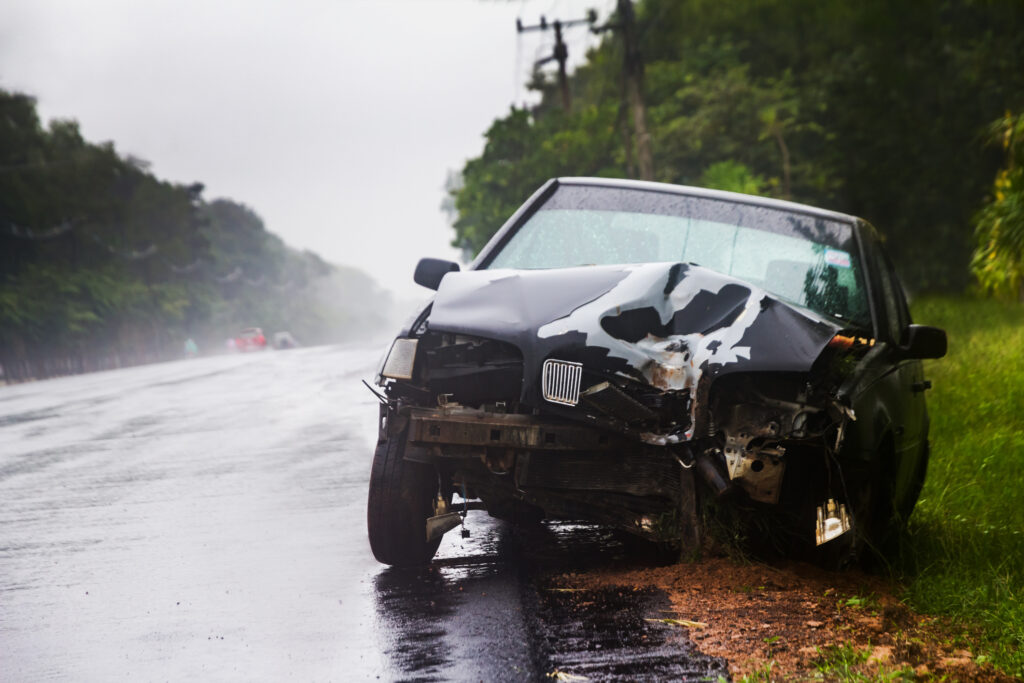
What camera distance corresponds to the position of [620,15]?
2694 centimetres

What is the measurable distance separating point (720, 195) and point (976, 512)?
98.2 inches

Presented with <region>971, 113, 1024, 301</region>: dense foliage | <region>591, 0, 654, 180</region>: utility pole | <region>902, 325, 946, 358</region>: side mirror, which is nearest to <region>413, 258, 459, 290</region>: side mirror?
<region>902, 325, 946, 358</region>: side mirror

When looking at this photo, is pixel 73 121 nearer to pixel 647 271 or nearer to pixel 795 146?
pixel 795 146

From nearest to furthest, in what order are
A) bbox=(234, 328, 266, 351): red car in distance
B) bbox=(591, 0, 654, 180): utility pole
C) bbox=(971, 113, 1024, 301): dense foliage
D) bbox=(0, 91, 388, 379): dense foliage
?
1. bbox=(971, 113, 1024, 301): dense foliage
2. bbox=(591, 0, 654, 180): utility pole
3. bbox=(0, 91, 388, 379): dense foliage
4. bbox=(234, 328, 266, 351): red car in distance

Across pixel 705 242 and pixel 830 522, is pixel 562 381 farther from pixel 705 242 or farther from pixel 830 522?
pixel 705 242

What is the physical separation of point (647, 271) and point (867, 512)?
1.47 m

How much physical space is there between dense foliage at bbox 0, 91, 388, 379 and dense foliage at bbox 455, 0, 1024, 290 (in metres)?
19.0

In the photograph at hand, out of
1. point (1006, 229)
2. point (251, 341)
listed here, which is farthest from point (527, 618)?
point (251, 341)

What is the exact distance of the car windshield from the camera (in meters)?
5.26

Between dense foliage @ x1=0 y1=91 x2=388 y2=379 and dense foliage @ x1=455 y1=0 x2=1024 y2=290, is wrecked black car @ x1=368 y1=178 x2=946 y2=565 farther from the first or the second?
dense foliage @ x1=0 y1=91 x2=388 y2=379

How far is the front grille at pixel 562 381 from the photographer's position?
4.34 m

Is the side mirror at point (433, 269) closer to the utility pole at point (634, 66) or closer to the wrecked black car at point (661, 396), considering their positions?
the wrecked black car at point (661, 396)

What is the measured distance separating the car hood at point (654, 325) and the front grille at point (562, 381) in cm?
3

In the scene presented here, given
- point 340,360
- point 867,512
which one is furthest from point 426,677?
point 340,360
